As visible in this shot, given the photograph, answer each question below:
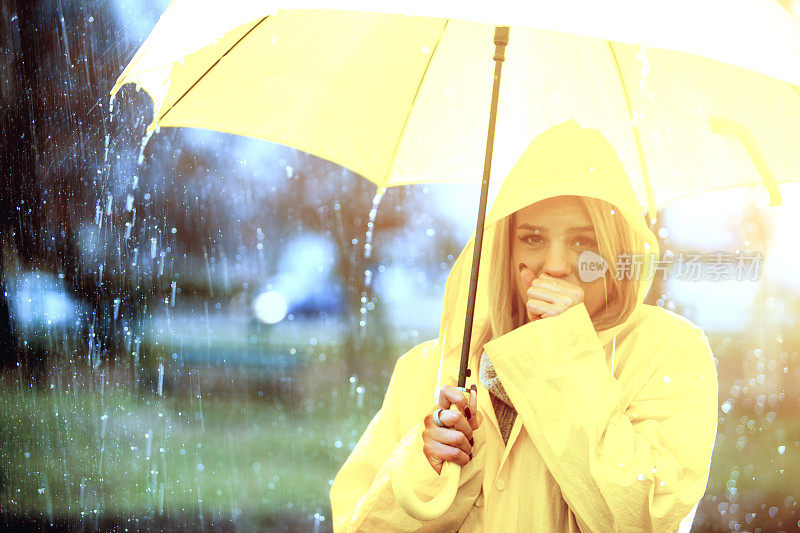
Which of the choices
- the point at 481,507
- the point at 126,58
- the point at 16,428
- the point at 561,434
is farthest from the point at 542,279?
the point at 16,428

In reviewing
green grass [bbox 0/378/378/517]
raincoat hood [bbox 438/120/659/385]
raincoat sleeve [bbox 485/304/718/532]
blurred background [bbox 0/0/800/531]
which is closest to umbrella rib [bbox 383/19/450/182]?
raincoat hood [bbox 438/120/659/385]

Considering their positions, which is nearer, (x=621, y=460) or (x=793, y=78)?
(x=793, y=78)

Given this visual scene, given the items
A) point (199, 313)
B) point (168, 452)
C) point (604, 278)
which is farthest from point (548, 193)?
point (168, 452)

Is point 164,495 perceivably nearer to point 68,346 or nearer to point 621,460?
point 68,346

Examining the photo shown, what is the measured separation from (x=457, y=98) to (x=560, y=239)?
0.77 metres

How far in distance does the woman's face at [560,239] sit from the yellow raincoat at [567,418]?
66mm

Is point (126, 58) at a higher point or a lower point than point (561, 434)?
higher

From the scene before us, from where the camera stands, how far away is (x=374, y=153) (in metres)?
2.53

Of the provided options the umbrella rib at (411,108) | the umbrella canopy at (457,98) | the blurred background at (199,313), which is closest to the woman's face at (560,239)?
the umbrella canopy at (457,98)

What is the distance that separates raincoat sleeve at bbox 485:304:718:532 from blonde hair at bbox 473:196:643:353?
191 mm

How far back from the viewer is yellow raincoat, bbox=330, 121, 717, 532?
1.64 m

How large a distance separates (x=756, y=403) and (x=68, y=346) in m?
5.79

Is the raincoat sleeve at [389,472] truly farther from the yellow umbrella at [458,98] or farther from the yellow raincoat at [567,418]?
the yellow umbrella at [458,98]

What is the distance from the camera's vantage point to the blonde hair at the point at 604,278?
6.20ft
